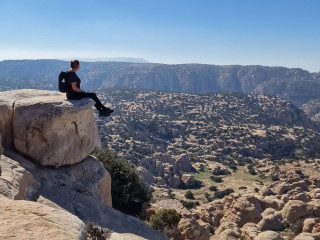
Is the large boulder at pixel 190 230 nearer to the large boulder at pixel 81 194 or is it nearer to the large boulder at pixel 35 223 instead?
the large boulder at pixel 81 194

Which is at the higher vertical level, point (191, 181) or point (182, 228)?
point (182, 228)

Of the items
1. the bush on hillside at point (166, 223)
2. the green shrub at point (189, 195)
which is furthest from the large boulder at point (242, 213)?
the green shrub at point (189, 195)

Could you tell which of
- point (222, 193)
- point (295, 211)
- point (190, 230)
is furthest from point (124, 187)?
point (222, 193)

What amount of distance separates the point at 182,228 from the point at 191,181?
2146 inches

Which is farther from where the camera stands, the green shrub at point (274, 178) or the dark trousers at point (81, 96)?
the green shrub at point (274, 178)

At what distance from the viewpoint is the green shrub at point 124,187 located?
2322 cm

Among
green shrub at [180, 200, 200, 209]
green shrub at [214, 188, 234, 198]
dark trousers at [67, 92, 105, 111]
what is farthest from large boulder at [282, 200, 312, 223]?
dark trousers at [67, 92, 105, 111]

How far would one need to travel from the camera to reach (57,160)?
15906mm

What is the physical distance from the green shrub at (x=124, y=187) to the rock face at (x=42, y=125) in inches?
302

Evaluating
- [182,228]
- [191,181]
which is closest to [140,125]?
[191,181]

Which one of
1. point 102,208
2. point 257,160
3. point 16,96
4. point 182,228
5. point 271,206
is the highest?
point 16,96

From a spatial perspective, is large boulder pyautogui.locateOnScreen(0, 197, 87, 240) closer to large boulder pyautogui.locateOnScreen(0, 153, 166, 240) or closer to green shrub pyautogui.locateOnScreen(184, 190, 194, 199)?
large boulder pyautogui.locateOnScreen(0, 153, 166, 240)

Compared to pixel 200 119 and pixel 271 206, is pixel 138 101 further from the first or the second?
pixel 271 206

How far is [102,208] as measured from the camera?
50.1 feet
